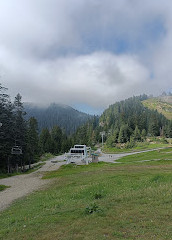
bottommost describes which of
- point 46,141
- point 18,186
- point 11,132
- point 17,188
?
point 18,186

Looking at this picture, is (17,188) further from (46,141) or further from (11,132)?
(46,141)

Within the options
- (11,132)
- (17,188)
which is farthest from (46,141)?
(17,188)

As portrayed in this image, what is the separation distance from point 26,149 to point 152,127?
106 meters

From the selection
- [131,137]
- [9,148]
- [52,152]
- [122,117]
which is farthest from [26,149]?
[122,117]

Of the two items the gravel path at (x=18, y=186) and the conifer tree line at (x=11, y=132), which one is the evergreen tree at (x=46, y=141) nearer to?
the conifer tree line at (x=11, y=132)

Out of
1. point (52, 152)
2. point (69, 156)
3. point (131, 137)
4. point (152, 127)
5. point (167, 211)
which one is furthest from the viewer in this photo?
point (152, 127)

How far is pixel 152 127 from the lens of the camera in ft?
450

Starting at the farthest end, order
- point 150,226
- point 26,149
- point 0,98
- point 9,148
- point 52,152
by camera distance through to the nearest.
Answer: point 52,152
point 26,149
point 9,148
point 0,98
point 150,226

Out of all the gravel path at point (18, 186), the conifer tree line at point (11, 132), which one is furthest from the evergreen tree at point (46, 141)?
the gravel path at point (18, 186)

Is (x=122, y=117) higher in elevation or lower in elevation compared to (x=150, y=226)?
higher

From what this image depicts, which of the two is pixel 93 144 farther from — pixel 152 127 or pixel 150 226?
pixel 150 226

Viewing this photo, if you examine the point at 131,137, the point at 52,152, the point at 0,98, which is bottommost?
the point at 52,152

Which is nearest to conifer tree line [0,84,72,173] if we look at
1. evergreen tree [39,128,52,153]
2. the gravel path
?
the gravel path

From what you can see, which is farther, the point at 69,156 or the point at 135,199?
the point at 69,156
